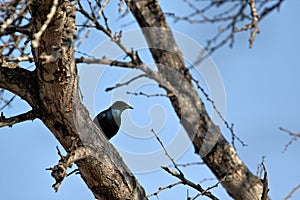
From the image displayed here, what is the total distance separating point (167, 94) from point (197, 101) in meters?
0.28

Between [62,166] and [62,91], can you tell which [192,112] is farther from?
[62,166]

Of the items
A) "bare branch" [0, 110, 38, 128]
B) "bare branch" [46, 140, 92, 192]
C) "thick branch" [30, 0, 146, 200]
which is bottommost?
"bare branch" [46, 140, 92, 192]

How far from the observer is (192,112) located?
Answer: 421cm

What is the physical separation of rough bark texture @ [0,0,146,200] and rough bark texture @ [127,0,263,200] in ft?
4.82

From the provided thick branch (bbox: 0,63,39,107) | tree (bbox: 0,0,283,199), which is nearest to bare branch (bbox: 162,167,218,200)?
tree (bbox: 0,0,283,199)

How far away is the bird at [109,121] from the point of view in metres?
3.75

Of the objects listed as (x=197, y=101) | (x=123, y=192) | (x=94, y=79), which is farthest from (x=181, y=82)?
(x=123, y=192)

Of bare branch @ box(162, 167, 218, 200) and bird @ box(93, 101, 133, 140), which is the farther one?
bird @ box(93, 101, 133, 140)

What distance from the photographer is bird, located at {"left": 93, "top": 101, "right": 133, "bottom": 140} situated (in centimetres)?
375

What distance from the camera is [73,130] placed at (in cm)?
250

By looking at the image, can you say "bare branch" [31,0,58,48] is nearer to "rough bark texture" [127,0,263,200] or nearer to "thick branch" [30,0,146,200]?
"thick branch" [30,0,146,200]

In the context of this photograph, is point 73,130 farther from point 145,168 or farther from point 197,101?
point 197,101

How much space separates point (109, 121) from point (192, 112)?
0.68 meters

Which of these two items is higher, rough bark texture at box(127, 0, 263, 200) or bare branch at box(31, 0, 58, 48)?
rough bark texture at box(127, 0, 263, 200)
